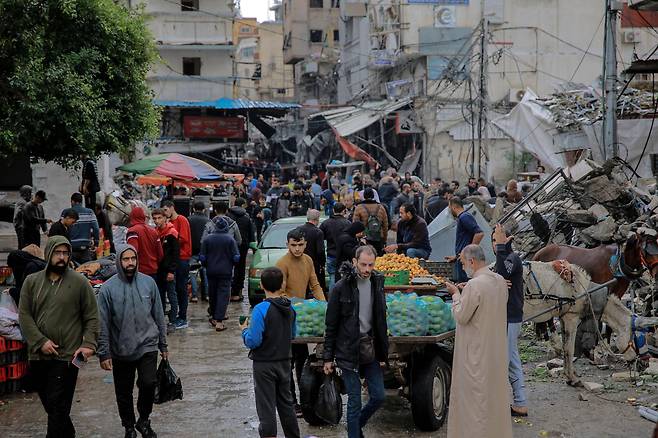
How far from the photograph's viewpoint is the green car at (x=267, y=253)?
16.0m

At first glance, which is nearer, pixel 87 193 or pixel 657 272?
pixel 657 272

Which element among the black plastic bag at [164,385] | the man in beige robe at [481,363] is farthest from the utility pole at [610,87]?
the black plastic bag at [164,385]

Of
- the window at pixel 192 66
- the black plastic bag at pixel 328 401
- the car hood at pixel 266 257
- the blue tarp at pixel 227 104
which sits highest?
the window at pixel 192 66

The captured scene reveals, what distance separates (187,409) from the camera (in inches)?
384

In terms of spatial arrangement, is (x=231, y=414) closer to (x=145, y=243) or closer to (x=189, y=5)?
(x=145, y=243)

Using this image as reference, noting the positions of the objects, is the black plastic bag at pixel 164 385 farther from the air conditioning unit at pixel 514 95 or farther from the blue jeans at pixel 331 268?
the air conditioning unit at pixel 514 95

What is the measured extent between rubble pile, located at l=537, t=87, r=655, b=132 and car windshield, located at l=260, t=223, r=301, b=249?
7482mm

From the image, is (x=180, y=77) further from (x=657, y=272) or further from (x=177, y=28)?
(x=657, y=272)

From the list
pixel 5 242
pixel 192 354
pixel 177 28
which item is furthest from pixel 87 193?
pixel 177 28

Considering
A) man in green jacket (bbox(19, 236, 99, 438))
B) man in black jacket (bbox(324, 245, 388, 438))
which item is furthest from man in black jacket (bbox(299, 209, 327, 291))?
man in green jacket (bbox(19, 236, 99, 438))

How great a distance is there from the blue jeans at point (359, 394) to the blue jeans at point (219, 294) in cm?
659

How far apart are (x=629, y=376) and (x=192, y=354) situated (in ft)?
18.2

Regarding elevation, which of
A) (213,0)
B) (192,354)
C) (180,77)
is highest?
(213,0)

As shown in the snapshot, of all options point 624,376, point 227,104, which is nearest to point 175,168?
point 624,376
